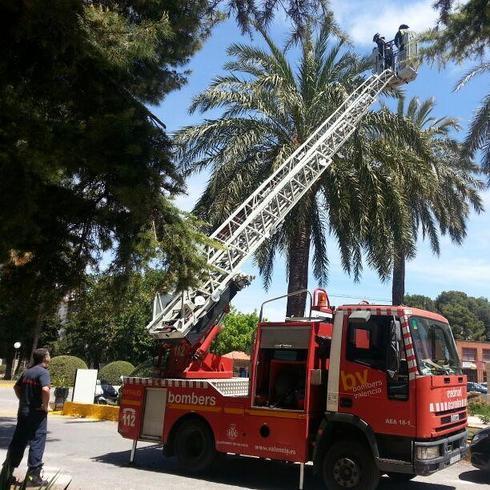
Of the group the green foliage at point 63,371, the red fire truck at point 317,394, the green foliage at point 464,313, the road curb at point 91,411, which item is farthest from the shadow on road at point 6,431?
the green foliage at point 464,313

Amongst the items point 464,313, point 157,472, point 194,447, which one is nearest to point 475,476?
point 194,447

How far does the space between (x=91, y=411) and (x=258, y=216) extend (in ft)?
25.2

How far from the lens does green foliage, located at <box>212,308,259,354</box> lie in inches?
1636

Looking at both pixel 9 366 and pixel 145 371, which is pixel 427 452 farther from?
pixel 9 366

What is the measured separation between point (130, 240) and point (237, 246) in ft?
21.0

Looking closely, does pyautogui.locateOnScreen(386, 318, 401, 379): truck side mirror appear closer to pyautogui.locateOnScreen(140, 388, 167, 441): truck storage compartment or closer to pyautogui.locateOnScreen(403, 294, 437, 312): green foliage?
pyautogui.locateOnScreen(140, 388, 167, 441): truck storage compartment

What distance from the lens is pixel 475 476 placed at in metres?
9.22

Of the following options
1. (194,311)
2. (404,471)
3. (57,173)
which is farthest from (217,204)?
(57,173)

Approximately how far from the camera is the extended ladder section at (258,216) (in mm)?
10180

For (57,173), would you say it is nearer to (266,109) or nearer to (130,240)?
(130,240)

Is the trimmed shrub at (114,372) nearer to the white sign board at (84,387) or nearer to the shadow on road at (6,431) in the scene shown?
the white sign board at (84,387)

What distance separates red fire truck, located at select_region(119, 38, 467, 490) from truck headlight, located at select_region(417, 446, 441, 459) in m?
0.03

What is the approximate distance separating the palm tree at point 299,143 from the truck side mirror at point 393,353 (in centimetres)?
832

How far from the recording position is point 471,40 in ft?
25.7
